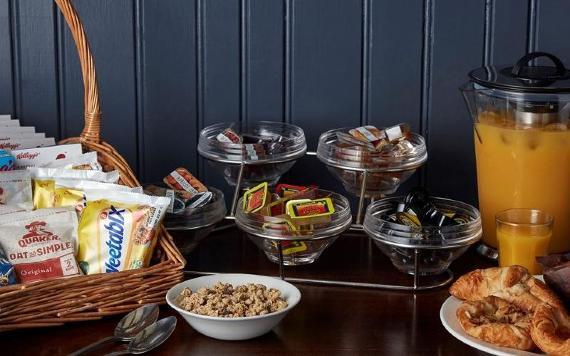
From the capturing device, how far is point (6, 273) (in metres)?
1.52

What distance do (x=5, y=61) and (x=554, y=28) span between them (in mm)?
1081

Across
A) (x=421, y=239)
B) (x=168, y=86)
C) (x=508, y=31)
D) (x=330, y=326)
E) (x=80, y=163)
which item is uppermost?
(x=508, y=31)

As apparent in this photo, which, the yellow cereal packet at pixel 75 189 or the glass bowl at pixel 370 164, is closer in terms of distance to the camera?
the yellow cereal packet at pixel 75 189

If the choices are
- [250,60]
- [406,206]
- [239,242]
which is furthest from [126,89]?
[406,206]

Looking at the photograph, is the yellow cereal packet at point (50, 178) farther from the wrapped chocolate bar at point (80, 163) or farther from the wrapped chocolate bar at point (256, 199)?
the wrapped chocolate bar at point (256, 199)

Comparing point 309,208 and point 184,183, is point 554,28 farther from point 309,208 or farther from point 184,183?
point 184,183

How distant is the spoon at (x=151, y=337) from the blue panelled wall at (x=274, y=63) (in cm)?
63

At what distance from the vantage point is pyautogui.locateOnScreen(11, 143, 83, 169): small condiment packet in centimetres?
176

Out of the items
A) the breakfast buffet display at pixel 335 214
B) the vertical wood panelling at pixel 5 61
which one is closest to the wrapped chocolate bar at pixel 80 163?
the breakfast buffet display at pixel 335 214

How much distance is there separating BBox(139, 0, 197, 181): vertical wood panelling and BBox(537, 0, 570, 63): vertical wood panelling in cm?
67

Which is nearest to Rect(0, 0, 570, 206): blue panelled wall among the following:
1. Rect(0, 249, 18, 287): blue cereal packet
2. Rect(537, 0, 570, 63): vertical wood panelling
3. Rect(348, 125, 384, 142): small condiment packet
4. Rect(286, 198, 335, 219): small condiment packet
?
Rect(537, 0, 570, 63): vertical wood panelling

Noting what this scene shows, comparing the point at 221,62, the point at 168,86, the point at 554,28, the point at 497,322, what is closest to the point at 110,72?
the point at 168,86

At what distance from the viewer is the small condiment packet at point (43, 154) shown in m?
1.76

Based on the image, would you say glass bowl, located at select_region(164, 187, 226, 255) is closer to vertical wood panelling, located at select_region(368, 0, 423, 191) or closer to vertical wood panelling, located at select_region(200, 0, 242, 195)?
vertical wood panelling, located at select_region(200, 0, 242, 195)
